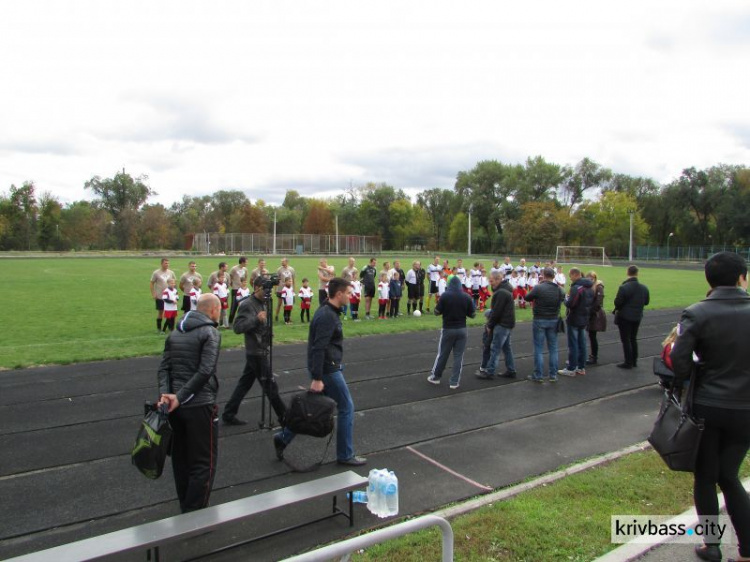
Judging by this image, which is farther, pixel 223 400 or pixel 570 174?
pixel 570 174

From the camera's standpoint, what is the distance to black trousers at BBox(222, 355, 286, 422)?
6.58 meters

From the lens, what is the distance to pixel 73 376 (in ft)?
30.8

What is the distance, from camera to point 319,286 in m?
16.4

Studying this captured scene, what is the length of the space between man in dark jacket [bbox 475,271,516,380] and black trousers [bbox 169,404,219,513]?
6.21m

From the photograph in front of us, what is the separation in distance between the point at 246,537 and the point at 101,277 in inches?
1226

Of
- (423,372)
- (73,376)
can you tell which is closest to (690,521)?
(423,372)

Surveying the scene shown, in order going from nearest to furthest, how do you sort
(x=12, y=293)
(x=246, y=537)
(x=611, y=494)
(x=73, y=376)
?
1. (x=246, y=537)
2. (x=611, y=494)
3. (x=73, y=376)
4. (x=12, y=293)

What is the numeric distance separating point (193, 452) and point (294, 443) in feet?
7.38

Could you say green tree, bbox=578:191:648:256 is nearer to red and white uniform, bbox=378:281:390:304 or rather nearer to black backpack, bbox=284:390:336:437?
red and white uniform, bbox=378:281:390:304

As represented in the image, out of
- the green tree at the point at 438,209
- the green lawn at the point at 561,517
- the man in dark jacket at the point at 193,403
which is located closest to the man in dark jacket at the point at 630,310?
the green lawn at the point at 561,517

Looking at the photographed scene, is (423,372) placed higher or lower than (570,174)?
lower

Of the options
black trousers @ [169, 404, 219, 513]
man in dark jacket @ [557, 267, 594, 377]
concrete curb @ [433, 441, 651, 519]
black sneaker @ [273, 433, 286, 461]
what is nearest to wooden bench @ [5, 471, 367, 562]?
black trousers @ [169, 404, 219, 513]

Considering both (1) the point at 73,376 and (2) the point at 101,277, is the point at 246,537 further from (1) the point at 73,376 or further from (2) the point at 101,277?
(2) the point at 101,277

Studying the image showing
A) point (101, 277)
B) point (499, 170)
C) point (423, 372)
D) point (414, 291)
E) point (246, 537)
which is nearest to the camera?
point (246, 537)
